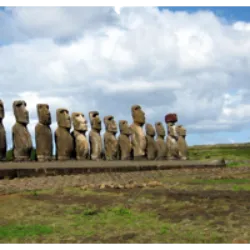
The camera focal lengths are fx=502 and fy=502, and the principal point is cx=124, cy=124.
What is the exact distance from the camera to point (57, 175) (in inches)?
535

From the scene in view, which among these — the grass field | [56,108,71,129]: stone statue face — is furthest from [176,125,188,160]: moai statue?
the grass field

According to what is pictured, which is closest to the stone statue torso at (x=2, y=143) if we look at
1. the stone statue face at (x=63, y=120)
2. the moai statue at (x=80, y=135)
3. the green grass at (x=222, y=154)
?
the stone statue face at (x=63, y=120)

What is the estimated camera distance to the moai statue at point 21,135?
15953 millimetres

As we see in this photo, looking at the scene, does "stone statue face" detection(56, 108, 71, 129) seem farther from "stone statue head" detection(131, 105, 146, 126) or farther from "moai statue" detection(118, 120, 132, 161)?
"stone statue head" detection(131, 105, 146, 126)

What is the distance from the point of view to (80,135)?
18703mm

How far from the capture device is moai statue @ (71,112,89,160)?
1838 cm

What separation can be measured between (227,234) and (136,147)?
651 inches

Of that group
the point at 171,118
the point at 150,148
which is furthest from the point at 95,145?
the point at 171,118

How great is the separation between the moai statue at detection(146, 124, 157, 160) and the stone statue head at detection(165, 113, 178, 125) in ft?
8.42

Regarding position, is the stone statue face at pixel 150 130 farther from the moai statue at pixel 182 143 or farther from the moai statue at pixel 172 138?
the moai statue at pixel 182 143

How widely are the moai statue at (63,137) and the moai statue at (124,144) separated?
3379mm

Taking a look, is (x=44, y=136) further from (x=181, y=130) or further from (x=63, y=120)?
(x=181, y=130)

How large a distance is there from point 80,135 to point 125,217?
12476mm

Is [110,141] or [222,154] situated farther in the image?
[222,154]
